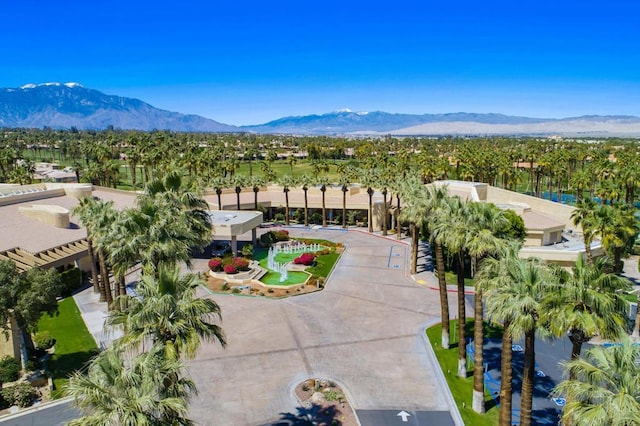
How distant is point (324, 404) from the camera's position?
23750 millimetres

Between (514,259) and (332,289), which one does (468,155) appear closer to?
(332,289)

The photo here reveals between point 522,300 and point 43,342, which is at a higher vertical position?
point 522,300

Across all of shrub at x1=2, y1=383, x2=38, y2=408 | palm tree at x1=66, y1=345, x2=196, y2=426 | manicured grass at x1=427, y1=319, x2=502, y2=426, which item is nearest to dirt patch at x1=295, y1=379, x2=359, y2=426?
manicured grass at x1=427, y1=319, x2=502, y2=426

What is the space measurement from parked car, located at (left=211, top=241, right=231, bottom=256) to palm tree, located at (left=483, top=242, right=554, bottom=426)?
39.2m

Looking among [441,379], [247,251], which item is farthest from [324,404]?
[247,251]

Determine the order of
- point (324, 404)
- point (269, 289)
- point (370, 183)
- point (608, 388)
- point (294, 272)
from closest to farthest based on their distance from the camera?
point (608, 388)
point (324, 404)
point (269, 289)
point (294, 272)
point (370, 183)

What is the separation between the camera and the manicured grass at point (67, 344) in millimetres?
26883

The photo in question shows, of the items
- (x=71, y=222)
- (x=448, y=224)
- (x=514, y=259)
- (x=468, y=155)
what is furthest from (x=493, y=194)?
(x=71, y=222)

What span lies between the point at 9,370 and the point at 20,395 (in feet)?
9.67

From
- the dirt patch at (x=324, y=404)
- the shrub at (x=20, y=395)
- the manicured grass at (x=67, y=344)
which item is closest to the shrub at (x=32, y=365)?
the manicured grass at (x=67, y=344)

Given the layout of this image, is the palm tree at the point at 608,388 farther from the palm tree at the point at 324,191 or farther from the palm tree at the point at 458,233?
the palm tree at the point at 324,191

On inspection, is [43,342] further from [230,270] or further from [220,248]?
[220,248]

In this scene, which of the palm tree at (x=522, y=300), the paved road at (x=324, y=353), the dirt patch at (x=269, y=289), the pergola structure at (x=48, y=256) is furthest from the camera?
the dirt patch at (x=269, y=289)

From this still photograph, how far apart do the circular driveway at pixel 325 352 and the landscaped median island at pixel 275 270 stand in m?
1.78
